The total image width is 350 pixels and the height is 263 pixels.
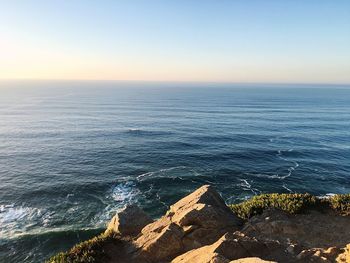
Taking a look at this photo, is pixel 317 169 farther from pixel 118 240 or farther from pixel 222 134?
pixel 118 240

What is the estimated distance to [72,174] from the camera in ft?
230

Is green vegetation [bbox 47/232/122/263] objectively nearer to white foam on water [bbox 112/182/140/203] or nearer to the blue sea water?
the blue sea water

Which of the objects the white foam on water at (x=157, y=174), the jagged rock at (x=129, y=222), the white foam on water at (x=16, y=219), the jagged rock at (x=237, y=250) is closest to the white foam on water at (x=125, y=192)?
the white foam on water at (x=157, y=174)

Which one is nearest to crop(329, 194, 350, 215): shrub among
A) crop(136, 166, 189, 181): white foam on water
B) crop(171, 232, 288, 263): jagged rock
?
crop(171, 232, 288, 263): jagged rock

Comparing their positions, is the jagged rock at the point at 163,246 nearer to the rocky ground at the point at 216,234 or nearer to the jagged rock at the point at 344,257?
the rocky ground at the point at 216,234

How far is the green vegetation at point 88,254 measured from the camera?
80.2 feet

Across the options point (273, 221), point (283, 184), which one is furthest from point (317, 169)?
point (273, 221)

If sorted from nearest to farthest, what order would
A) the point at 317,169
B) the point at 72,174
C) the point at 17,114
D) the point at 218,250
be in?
the point at 218,250
the point at 72,174
the point at 317,169
the point at 17,114

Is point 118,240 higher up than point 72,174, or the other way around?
point 118,240

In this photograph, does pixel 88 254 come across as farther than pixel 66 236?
No

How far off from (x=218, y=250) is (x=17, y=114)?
517ft

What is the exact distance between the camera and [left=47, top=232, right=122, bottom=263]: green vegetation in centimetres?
2444

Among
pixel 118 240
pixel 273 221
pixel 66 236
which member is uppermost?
pixel 273 221

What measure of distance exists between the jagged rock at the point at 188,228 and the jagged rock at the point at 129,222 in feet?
7.83
